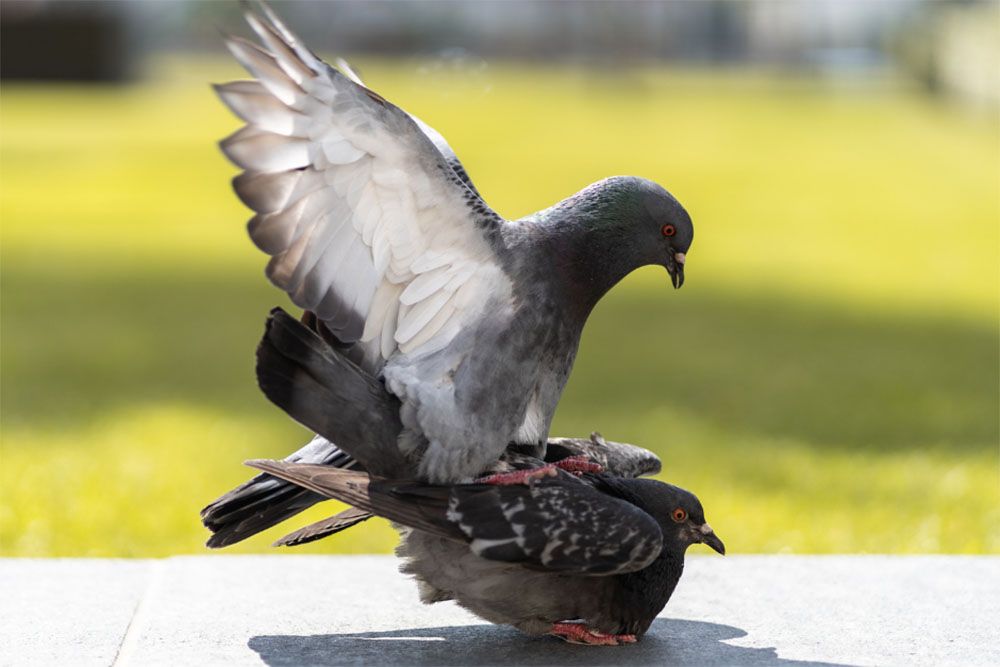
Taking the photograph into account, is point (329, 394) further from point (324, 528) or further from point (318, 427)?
point (324, 528)

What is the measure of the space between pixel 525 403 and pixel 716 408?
5254 mm

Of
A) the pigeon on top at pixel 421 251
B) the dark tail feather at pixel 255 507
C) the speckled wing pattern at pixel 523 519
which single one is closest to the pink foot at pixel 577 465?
the pigeon on top at pixel 421 251

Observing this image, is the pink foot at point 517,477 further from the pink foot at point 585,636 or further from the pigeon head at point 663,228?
the pigeon head at point 663,228

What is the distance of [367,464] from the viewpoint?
132 inches

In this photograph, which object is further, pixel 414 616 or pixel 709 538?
pixel 414 616

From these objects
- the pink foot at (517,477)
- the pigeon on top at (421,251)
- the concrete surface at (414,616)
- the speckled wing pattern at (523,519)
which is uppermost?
the pigeon on top at (421,251)

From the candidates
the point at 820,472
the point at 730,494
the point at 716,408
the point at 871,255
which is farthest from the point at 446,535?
the point at 871,255

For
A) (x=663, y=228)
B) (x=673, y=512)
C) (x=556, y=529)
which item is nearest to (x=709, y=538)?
(x=673, y=512)

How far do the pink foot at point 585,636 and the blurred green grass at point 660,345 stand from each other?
2.19 metres

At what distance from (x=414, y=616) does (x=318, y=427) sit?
0.89m

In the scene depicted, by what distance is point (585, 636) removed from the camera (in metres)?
3.52

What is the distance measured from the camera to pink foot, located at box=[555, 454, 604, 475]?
361cm

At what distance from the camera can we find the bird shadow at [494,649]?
3.40 meters

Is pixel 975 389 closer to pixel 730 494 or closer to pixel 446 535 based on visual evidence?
pixel 730 494
